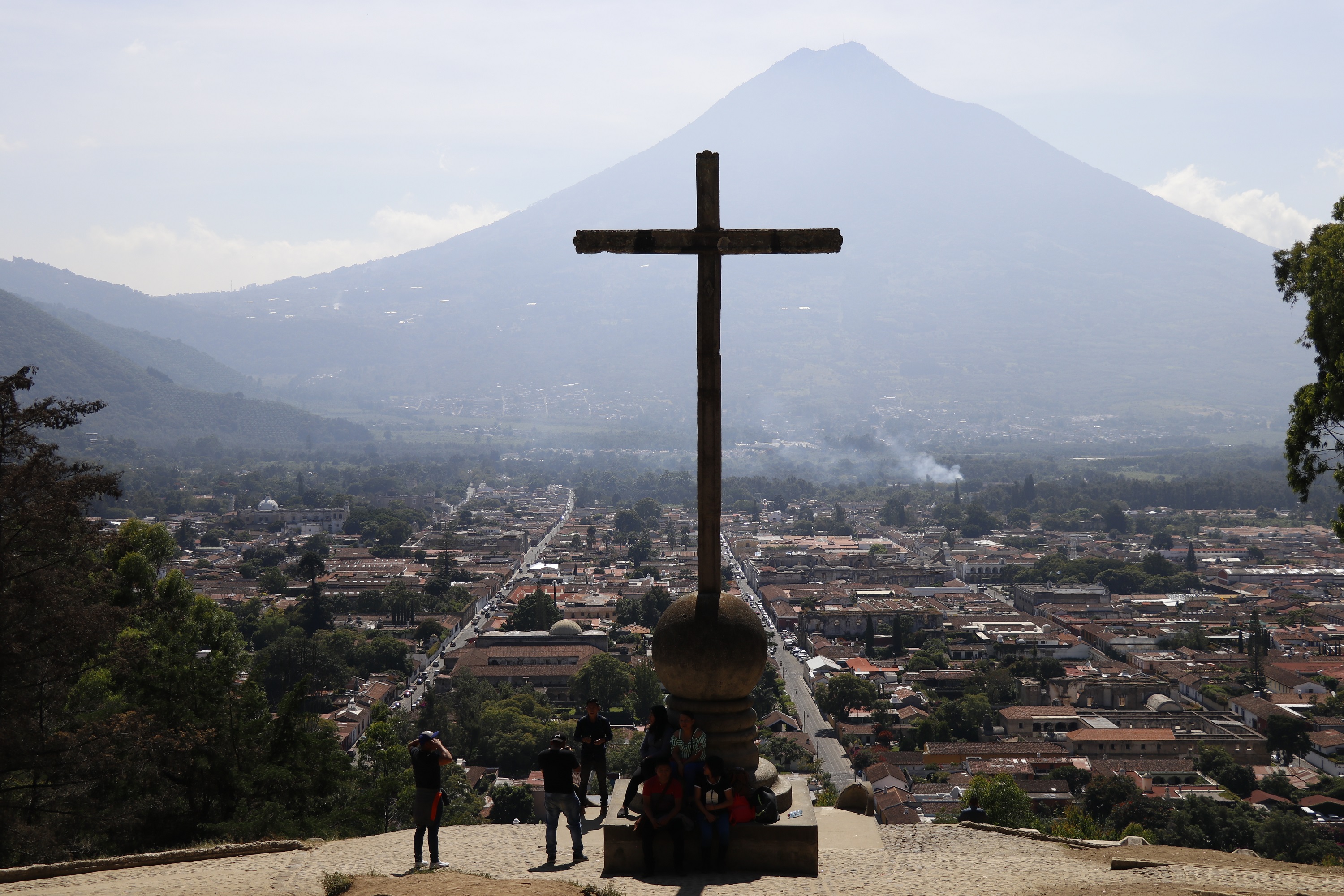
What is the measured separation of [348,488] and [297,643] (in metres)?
75.8

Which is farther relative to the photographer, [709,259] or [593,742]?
[593,742]

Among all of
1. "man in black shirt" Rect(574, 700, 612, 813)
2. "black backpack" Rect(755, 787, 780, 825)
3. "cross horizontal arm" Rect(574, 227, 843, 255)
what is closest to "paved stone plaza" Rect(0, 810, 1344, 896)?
"black backpack" Rect(755, 787, 780, 825)

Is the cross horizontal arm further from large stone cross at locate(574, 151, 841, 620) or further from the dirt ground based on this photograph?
the dirt ground

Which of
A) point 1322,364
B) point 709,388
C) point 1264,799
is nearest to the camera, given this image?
point 709,388

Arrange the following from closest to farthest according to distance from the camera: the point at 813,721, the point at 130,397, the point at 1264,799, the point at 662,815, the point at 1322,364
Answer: the point at 662,815 → the point at 1322,364 → the point at 1264,799 → the point at 813,721 → the point at 130,397

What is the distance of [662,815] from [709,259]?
10.4 feet

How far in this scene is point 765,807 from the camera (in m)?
5.96

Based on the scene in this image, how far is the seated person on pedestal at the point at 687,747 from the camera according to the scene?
5758mm

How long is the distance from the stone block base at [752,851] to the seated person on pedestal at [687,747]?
0.29 metres

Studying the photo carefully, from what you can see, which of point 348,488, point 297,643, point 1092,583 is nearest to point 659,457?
point 348,488

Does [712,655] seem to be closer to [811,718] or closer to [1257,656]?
[811,718]

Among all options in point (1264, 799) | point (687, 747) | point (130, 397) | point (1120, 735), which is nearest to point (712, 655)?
point (687, 747)

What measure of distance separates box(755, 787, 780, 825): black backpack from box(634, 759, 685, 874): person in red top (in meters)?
0.47

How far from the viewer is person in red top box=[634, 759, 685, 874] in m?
5.68
